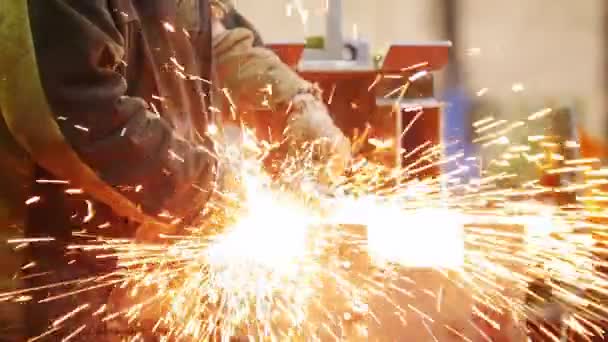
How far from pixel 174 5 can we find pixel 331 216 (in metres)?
0.49

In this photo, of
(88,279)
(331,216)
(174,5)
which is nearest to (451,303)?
(331,216)

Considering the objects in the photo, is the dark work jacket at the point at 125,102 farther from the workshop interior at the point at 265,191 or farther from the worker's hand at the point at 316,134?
the worker's hand at the point at 316,134

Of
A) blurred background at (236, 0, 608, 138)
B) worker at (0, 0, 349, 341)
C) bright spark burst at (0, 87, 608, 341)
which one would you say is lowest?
bright spark burst at (0, 87, 608, 341)

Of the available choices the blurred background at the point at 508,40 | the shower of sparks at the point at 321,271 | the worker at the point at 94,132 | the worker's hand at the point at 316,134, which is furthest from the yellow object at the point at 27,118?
the blurred background at the point at 508,40

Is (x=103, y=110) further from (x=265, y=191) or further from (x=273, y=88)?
(x=273, y=88)

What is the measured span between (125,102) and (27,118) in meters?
0.15

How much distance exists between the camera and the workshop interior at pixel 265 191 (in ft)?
3.64

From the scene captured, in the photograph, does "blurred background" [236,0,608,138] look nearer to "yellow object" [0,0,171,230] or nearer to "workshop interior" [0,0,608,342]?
"workshop interior" [0,0,608,342]

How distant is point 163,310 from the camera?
1.31m

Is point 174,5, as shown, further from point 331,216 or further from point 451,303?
point 451,303

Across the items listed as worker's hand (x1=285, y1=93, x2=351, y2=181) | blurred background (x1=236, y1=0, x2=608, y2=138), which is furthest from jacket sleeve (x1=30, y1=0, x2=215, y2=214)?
blurred background (x1=236, y1=0, x2=608, y2=138)

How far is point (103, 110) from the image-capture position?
42.8 inches

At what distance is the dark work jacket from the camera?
1.03 metres

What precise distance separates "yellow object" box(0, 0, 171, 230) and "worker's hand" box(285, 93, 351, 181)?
1.83 feet
